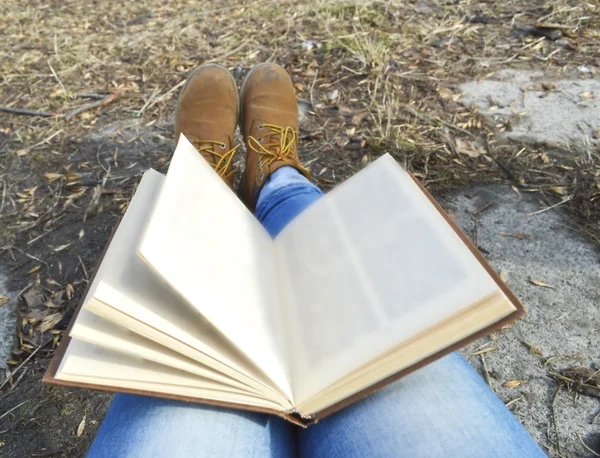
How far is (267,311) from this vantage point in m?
0.95

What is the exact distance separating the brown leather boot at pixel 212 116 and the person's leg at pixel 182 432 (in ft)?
3.46

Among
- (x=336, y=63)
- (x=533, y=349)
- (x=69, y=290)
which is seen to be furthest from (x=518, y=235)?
(x=69, y=290)

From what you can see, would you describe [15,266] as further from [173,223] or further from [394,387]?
[394,387]

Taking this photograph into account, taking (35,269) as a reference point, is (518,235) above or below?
below

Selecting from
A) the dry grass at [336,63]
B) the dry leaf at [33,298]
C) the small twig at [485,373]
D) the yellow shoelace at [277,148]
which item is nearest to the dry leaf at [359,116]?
the dry grass at [336,63]

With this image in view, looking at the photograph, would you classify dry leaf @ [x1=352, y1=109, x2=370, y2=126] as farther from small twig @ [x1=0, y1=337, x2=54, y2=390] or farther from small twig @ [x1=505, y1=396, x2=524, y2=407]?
small twig @ [x1=0, y1=337, x2=54, y2=390]

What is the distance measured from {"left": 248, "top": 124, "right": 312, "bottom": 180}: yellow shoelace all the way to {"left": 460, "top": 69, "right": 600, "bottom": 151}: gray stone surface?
1.02 metres

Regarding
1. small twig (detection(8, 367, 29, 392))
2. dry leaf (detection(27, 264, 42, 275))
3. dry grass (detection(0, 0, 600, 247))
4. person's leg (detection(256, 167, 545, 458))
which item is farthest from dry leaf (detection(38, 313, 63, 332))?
person's leg (detection(256, 167, 545, 458))

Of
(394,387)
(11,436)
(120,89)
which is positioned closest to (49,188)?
(120,89)

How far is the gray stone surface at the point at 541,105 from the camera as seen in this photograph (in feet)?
7.22

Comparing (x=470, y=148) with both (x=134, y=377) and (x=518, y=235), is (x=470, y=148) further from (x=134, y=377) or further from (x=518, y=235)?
(x=134, y=377)

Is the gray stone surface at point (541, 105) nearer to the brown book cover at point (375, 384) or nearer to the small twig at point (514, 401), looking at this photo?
the small twig at point (514, 401)

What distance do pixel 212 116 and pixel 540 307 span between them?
4.55ft

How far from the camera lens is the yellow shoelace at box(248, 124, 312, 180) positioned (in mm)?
1810
